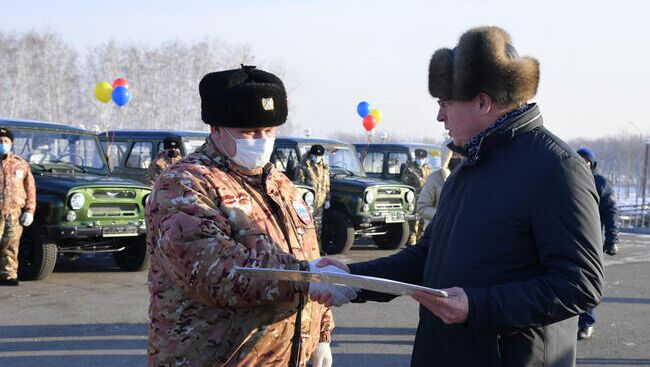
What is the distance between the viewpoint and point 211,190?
258cm

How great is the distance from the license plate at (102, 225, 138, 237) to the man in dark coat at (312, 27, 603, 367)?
767 centimetres

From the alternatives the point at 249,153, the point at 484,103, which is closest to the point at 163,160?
the point at 249,153

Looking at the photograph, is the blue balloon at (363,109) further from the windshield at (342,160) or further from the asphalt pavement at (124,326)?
the asphalt pavement at (124,326)

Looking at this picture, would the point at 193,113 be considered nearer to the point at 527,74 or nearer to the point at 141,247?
the point at 141,247

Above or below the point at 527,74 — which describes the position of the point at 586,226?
below

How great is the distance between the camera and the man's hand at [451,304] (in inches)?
88.8

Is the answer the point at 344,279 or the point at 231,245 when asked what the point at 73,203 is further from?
the point at 344,279

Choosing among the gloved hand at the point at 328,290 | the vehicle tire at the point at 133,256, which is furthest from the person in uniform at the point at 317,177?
the gloved hand at the point at 328,290

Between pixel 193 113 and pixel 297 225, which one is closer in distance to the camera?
pixel 297 225

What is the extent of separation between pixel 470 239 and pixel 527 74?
532 millimetres

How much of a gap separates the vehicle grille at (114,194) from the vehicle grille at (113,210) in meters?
0.09

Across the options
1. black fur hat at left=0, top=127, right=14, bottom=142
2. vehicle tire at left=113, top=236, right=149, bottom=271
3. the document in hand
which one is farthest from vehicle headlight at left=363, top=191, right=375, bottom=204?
the document in hand

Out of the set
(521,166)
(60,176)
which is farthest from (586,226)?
(60,176)

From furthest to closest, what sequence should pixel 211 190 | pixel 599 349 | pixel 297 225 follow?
pixel 599 349 → pixel 297 225 → pixel 211 190
